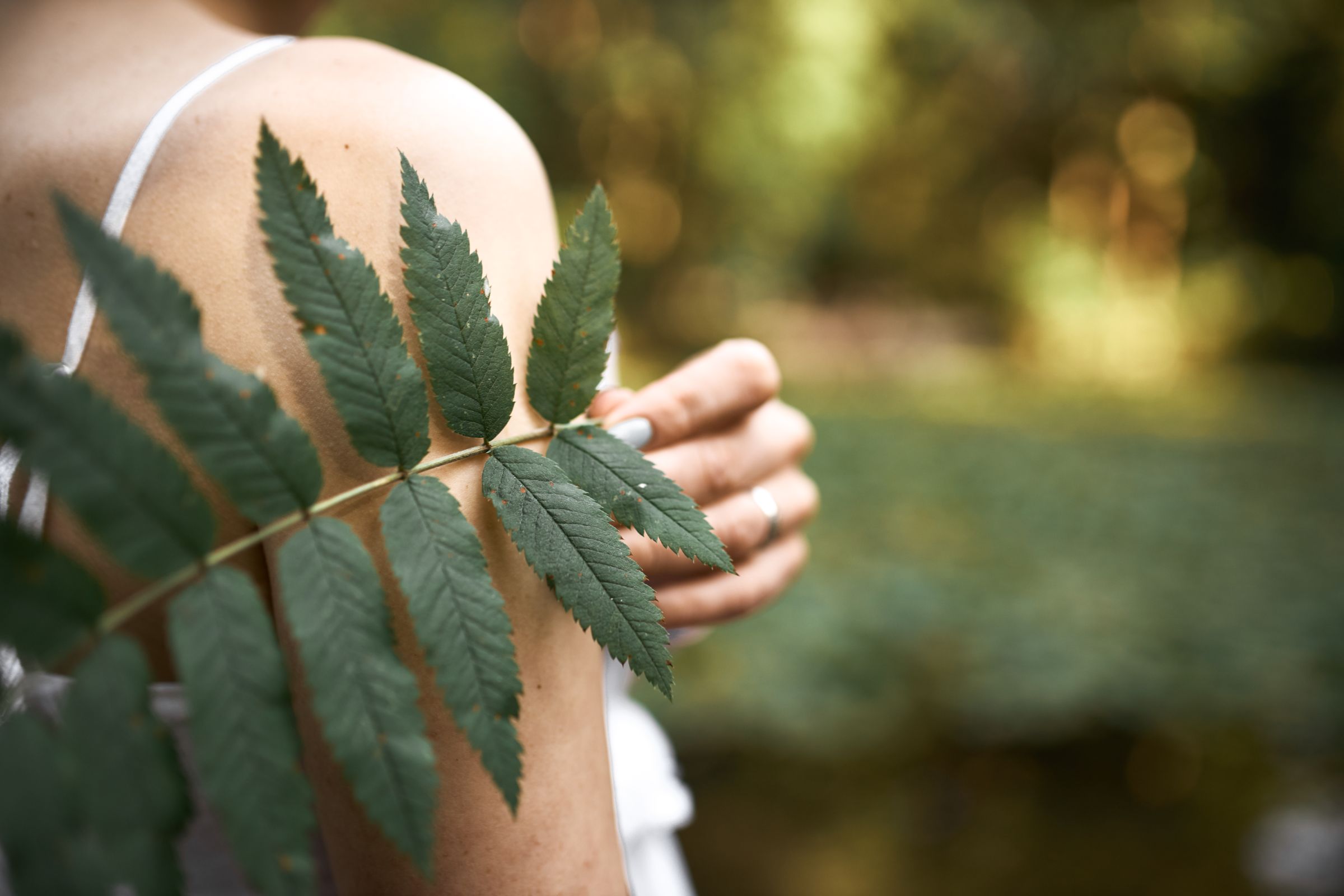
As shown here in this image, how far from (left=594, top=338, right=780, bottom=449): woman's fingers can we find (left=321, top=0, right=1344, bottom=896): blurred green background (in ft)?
11.1

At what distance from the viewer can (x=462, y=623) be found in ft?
2.40

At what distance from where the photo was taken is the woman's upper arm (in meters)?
0.86

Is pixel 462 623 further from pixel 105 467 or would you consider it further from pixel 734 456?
pixel 734 456

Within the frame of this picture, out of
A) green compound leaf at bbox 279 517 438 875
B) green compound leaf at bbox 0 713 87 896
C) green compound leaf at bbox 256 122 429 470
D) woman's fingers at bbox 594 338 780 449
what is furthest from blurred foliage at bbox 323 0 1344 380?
green compound leaf at bbox 0 713 87 896

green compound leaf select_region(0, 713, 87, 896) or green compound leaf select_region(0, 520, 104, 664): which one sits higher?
green compound leaf select_region(0, 520, 104, 664)

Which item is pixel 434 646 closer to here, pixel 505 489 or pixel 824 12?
pixel 505 489

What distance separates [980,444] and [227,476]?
1106 cm

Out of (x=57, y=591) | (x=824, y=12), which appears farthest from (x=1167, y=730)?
(x=824, y=12)

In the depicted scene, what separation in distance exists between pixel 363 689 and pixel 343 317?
0.33m

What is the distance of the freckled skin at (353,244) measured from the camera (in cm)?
87

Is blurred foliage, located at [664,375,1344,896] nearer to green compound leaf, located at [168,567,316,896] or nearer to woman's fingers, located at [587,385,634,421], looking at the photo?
woman's fingers, located at [587,385,634,421]

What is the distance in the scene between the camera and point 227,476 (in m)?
0.68

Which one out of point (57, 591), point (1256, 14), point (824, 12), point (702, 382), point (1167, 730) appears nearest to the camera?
point (57, 591)

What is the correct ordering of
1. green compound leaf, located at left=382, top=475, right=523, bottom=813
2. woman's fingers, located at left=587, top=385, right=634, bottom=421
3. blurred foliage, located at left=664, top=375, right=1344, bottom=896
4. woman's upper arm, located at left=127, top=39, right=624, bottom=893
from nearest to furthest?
green compound leaf, located at left=382, top=475, right=523, bottom=813, woman's upper arm, located at left=127, top=39, right=624, bottom=893, woman's fingers, located at left=587, top=385, right=634, bottom=421, blurred foliage, located at left=664, top=375, right=1344, bottom=896
